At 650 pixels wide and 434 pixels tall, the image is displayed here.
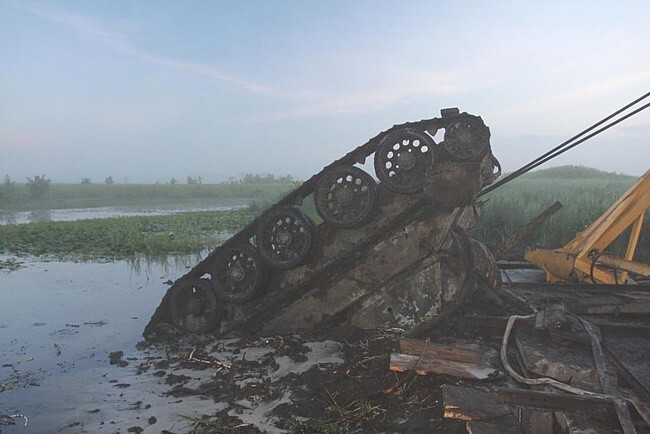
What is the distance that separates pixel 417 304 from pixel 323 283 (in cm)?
120

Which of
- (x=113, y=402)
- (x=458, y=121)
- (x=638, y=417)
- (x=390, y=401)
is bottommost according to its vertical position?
(x=113, y=402)

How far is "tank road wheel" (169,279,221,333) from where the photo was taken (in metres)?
6.55

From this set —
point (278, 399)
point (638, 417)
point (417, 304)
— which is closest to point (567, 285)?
point (417, 304)

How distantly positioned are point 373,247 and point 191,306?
273cm

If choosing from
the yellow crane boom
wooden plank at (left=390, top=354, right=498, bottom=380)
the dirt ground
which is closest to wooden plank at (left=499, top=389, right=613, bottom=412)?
the dirt ground

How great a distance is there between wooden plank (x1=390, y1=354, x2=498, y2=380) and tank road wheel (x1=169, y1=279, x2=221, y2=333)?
10.3 feet

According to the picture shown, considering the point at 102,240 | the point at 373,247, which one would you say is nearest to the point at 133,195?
the point at 102,240

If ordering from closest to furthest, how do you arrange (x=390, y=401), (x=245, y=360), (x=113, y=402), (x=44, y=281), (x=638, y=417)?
(x=638, y=417)
(x=390, y=401)
(x=113, y=402)
(x=245, y=360)
(x=44, y=281)

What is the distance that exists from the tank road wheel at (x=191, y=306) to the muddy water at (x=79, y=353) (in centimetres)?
60

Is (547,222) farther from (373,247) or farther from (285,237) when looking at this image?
(285,237)

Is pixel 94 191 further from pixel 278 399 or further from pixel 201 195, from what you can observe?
pixel 278 399

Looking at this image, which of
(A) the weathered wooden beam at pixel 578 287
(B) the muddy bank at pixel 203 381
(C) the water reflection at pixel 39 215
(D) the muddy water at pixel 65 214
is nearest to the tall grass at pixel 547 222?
(A) the weathered wooden beam at pixel 578 287

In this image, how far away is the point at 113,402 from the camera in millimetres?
4707

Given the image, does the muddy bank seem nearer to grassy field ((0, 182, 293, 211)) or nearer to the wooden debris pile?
the wooden debris pile
